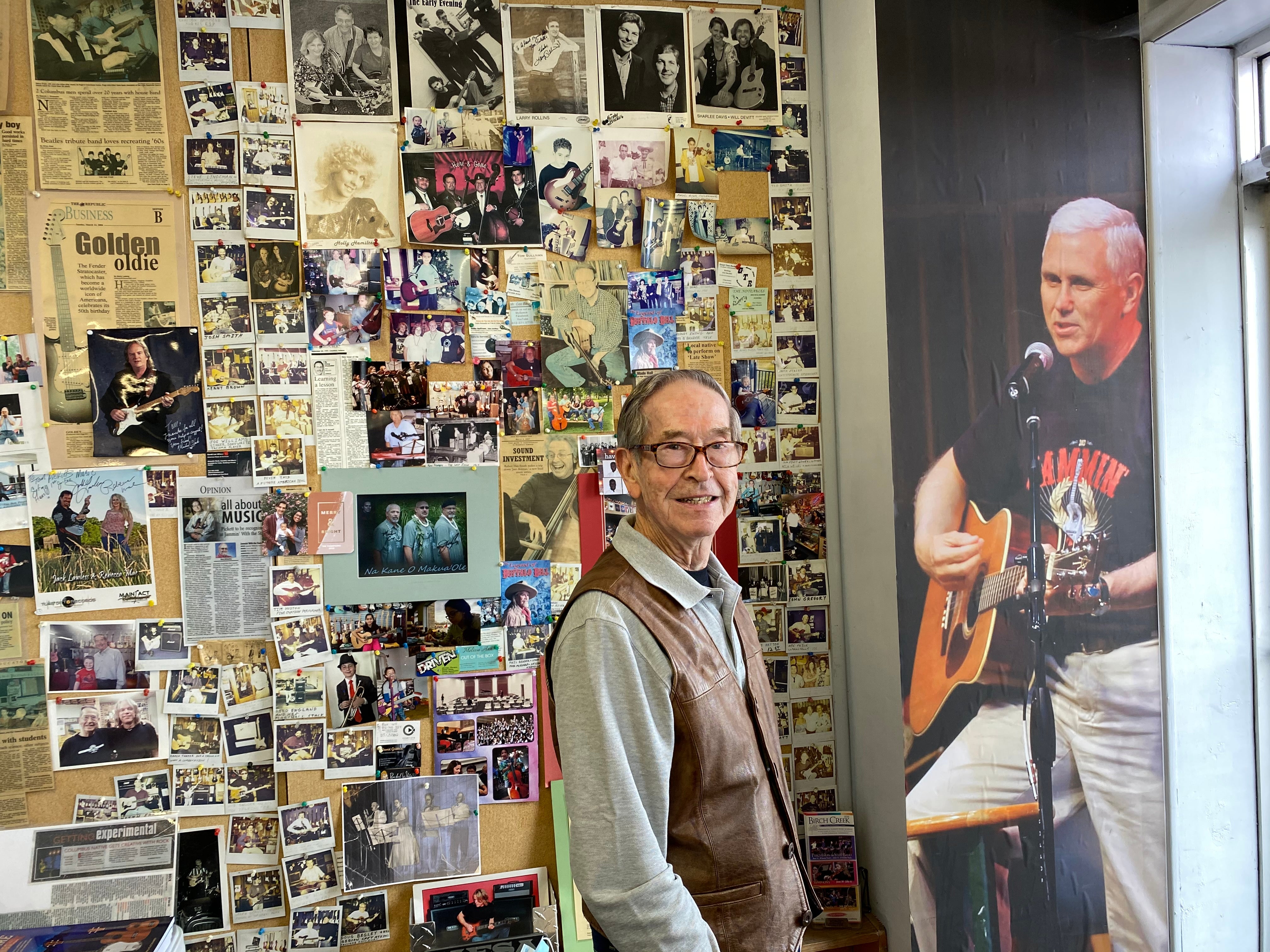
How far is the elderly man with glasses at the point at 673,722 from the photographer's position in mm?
1062

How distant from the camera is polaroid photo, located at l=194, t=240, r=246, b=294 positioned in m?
1.99

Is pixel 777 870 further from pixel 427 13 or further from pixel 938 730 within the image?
pixel 427 13

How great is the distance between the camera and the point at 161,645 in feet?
6.45

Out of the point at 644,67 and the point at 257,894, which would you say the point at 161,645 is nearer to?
the point at 257,894

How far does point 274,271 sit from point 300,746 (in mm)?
1137

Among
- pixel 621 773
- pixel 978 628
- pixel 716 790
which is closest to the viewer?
pixel 621 773

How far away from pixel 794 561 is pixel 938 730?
1.76 feet

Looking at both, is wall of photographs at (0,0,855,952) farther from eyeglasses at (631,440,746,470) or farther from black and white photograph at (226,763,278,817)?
eyeglasses at (631,440,746,470)

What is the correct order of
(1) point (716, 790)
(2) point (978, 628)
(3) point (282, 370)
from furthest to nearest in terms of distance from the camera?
(3) point (282, 370)
(2) point (978, 628)
(1) point (716, 790)

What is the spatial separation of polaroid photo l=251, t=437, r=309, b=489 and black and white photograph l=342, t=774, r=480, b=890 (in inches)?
29.3

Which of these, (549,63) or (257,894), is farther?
(549,63)

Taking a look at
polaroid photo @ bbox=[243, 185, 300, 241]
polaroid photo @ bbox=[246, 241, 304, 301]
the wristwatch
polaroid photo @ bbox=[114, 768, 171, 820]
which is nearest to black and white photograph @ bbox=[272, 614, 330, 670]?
polaroid photo @ bbox=[114, 768, 171, 820]

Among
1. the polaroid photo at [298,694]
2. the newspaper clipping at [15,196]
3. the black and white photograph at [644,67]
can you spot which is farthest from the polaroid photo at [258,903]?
the black and white photograph at [644,67]

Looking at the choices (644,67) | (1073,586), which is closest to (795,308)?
(644,67)
